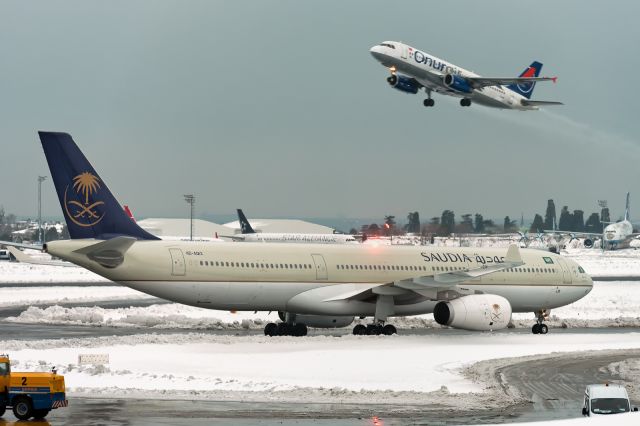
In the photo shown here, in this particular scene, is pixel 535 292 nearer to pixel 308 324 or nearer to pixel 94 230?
pixel 308 324

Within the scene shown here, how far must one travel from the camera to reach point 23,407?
728 inches

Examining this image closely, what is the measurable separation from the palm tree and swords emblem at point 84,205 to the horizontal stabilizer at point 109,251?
1.35m

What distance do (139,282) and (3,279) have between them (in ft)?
140

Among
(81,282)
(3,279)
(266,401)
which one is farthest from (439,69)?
(266,401)

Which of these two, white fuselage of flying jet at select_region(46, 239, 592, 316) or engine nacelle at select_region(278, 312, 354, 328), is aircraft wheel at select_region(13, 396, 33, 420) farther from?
engine nacelle at select_region(278, 312, 354, 328)

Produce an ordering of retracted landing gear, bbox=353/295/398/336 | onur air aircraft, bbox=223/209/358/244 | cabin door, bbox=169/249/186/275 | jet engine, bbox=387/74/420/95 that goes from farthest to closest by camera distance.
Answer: onur air aircraft, bbox=223/209/358/244, jet engine, bbox=387/74/420/95, retracted landing gear, bbox=353/295/398/336, cabin door, bbox=169/249/186/275

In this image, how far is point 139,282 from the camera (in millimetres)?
33094

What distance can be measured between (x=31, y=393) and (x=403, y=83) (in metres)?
43.0

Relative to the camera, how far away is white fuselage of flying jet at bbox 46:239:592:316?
33.2 m

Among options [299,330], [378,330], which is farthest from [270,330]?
[378,330]

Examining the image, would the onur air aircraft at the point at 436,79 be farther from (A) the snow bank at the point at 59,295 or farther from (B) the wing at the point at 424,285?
(B) the wing at the point at 424,285

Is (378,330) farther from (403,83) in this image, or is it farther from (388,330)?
(403,83)

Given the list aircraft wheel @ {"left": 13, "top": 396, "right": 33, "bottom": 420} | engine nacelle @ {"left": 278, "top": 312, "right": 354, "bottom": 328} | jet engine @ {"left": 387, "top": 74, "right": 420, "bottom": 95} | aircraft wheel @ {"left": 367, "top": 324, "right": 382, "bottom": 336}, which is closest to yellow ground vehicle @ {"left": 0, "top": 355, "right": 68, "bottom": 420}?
aircraft wheel @ {"left": 13, "top": 396, "right": 33, "bottom": 420}

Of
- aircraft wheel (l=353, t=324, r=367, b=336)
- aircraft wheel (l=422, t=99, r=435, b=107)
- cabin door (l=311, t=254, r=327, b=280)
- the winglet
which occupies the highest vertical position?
aircraft wheel (l=422, t=99, r=435, b=107)
